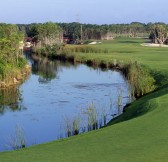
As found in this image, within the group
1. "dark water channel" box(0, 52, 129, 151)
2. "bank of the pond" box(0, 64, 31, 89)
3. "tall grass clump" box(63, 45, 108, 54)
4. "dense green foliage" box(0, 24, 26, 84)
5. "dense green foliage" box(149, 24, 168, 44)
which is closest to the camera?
"dark water channel" box(0, 52, 129, 151)

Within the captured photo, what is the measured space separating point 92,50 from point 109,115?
69.3 meters

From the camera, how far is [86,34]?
176000 mm

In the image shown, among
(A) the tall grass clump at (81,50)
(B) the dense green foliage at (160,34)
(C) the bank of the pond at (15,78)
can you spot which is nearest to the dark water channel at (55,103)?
(C) the bank of the pond at (15,78)

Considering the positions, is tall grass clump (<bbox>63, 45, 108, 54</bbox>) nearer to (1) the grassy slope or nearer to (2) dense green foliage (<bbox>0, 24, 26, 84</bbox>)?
(2) dense green foliage (<bbox>0, 24, 26, 84</bbox>)

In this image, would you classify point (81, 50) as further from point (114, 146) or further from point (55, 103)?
point (114, 146)

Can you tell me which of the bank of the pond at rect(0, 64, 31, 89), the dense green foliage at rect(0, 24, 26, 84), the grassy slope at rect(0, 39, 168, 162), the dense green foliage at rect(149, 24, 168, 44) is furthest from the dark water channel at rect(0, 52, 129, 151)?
the dense green foliage at rect(149, 24, 168, 44)

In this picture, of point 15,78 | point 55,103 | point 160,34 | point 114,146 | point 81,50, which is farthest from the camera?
point 160,34

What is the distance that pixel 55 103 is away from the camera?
3953 centimetres

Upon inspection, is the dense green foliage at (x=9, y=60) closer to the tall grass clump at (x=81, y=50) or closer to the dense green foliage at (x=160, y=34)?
the tall grass clump at (x=81, y=50)

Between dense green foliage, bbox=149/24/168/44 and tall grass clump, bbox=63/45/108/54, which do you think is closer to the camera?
tall grass clump, bbox=63/45/108/54

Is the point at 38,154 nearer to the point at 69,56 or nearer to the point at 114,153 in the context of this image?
the point at 114,153

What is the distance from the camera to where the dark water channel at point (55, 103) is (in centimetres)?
2758

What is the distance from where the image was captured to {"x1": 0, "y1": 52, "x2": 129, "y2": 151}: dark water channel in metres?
27.6

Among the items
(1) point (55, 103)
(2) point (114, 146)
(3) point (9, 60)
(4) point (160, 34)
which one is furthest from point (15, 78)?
(4) point (160, 34)
